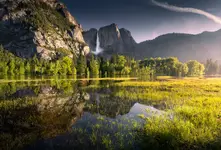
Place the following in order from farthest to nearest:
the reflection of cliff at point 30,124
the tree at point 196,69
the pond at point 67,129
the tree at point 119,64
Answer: the tree at point 196,69, the tree at point 119,64, the reflection of cliff at point 30,124, the pond at point 67,129

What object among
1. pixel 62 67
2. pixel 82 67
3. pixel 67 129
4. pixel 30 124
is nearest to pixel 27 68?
pixel 62 67

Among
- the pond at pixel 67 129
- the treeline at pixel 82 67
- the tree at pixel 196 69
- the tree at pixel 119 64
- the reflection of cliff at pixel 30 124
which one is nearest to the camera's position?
the pond at pixel 67 129

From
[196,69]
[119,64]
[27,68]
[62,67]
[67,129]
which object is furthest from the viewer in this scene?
[196,69]

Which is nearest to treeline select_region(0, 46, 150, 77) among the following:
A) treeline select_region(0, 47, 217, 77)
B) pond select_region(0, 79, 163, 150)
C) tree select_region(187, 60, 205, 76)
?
treeline select_region(0, 47, 217, 77)

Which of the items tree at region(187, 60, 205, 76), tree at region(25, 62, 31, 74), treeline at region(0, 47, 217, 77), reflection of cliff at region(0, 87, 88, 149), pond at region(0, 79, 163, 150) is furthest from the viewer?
tree at region(187, 60, 205, 76)

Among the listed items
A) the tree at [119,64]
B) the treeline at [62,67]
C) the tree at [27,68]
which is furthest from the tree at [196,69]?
the tree at [27,68]

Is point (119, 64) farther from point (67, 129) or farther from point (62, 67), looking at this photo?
point (67, 129)

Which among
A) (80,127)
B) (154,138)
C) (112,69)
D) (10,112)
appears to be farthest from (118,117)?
(112,69)

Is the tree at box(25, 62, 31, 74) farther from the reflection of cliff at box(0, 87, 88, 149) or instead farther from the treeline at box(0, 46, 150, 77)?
the reflection of cliff at box(0, 87, 88, 149)

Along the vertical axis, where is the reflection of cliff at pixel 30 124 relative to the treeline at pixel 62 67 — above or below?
below

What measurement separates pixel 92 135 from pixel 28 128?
5.67 meters

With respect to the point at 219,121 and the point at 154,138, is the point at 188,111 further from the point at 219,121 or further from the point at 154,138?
the point at 154,138

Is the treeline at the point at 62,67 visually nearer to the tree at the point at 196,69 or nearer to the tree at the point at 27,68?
the tree at the point at 27,68

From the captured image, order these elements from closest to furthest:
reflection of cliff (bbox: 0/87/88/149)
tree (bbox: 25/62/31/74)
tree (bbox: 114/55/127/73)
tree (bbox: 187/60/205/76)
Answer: reflection of cliff (bbox: 0/87/88/149) → tree (bbox: 25/62/31/74) → tree (bbox: 114/55/127/73) → tree (bbox: 187/60/205/76)
